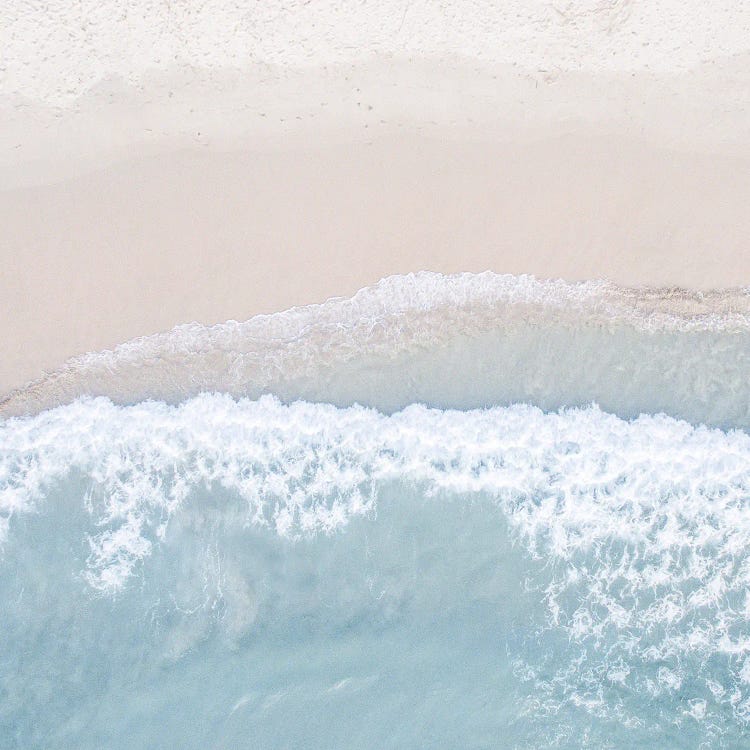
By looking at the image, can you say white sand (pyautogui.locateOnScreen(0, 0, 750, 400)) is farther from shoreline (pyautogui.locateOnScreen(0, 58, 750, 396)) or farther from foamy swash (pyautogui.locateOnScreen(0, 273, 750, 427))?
foamy swash (pyautogui.locateOnScreen(0, 273, 750, 427))

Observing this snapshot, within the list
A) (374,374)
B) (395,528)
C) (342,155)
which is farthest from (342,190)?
(395,528)

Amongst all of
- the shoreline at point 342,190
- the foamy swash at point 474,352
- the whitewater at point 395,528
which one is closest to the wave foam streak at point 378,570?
the whitewater at point 395,528

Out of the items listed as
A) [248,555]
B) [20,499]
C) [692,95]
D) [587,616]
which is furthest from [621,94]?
[20,499]

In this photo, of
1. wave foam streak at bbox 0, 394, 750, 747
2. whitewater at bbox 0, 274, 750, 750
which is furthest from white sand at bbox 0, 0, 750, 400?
wave foam streak at bbox 0, 394, 750, 747

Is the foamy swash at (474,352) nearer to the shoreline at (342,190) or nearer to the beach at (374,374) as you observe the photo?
the beach at (374,374)

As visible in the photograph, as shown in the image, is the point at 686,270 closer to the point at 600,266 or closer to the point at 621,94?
the point at 600,266
